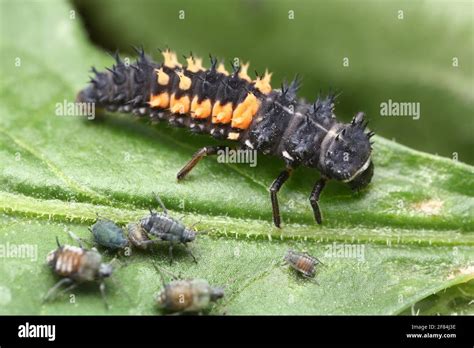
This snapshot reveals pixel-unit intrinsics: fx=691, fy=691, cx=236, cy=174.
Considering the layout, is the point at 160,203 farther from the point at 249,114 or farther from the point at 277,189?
the point at 249,114

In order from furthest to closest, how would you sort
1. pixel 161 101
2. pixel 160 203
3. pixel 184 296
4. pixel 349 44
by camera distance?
pixel 349 44 < pixel 161 101 < pixel 160 203 < pixel 184 296

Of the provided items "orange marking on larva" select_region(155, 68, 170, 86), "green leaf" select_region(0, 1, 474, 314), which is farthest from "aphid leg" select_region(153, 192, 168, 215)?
"orange marking on larva" select_region(155, 68, 170, 86)

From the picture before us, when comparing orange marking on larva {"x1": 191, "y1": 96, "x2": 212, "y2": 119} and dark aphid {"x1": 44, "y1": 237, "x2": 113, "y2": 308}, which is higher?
orange marking on larva {"x1": 191, "y1": 96, "x2": 212, "y2": 119}

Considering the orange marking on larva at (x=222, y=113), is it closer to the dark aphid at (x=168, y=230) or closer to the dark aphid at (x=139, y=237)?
the dark aphid at (x=168, y=230)

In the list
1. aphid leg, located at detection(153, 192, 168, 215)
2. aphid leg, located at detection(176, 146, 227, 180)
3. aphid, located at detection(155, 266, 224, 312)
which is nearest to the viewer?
aphid, located at detection(155, 266, 224, 312)

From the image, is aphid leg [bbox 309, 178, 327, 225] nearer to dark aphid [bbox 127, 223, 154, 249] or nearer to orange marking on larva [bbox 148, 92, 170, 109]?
dark aphid [bbox 127, 223, 154, 249]

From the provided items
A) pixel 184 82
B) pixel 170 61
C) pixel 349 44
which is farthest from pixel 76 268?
pixel 349 44

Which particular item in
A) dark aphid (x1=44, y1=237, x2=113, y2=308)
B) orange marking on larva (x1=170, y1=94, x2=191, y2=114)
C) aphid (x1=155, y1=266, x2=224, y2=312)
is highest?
orange marking on larva (x1=170, y1=94, x2=191, y2=114)
